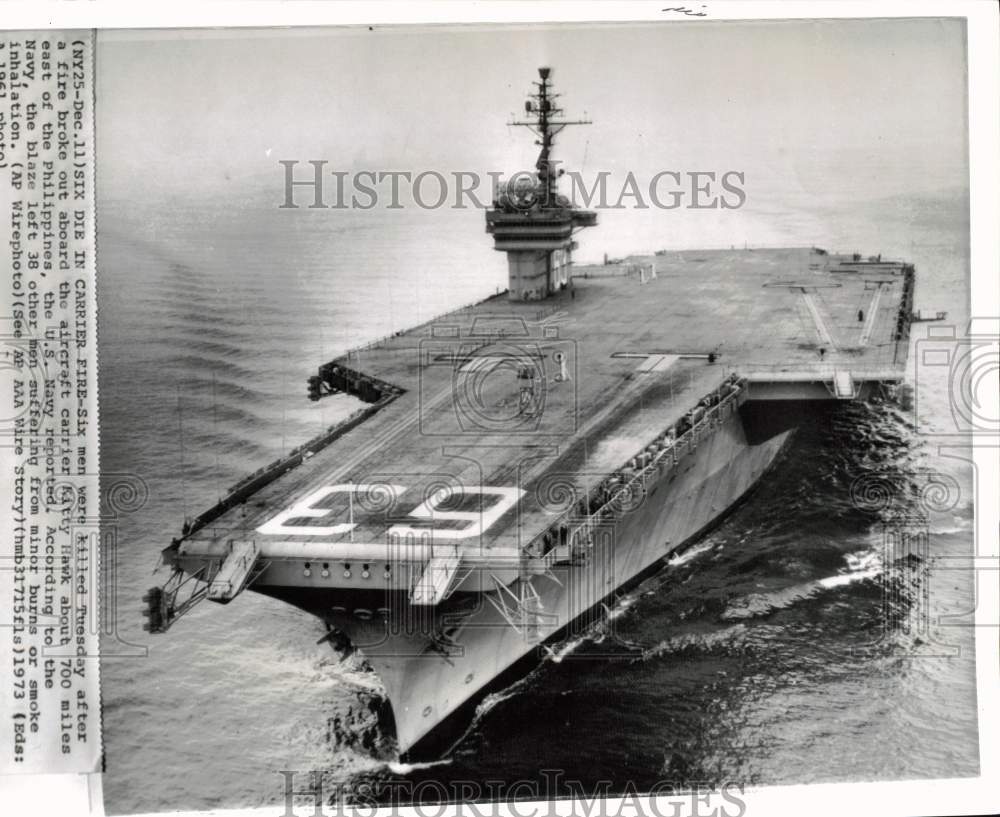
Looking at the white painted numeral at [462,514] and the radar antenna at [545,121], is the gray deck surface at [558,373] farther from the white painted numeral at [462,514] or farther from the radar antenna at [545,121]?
the radar antenna at [545,121]

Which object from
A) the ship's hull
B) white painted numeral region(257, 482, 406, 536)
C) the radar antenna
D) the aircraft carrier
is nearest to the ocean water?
the ship's hull

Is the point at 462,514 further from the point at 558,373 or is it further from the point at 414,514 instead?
the point at 558,373

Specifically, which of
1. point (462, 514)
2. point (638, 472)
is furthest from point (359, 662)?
point (638, 472)

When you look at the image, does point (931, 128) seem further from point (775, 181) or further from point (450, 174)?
point (450, 174)

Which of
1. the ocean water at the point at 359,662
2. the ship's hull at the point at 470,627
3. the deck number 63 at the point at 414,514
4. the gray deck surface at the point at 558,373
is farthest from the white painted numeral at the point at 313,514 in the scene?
the ocean water at the point at 359,662

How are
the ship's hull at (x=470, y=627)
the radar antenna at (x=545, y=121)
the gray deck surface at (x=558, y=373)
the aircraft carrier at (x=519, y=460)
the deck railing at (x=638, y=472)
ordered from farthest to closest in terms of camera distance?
the gray deck surface at (x=558, y=373)
the radar antenna at (x=545, y=121)
the deck railing at (x=638, y=472)
the ship's hull at (x=470, y=627)
the aircraft carrier at (x=519, y=460)
